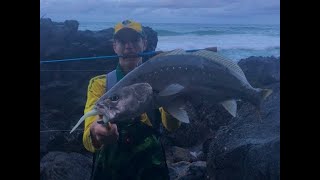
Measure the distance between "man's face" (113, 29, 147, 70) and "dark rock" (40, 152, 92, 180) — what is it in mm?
595

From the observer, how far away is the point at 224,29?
116 inches

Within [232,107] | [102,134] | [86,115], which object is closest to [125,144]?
[102,134]

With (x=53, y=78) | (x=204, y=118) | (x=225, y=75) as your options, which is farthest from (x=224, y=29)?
(x=53, y=78)

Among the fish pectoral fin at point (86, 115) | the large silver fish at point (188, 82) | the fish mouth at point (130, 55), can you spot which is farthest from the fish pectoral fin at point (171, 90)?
the fish pectoral fin at point (86, 115)

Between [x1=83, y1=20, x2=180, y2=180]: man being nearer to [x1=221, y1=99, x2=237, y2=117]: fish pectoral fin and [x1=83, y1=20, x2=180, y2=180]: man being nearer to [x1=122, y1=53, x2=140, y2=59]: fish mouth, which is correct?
[x1=122, y1=53, x2=140, y2=59]: fish mouth

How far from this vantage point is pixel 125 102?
2.72 metres

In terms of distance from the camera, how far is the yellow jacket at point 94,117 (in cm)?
276

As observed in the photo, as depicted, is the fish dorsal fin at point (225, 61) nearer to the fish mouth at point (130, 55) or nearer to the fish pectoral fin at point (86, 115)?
the fish mouth at point (130, 55)

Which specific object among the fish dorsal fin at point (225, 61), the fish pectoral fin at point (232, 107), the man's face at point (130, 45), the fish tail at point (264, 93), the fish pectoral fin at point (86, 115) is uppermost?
the man's face at point (130, 45)

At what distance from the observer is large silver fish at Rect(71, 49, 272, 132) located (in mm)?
2748

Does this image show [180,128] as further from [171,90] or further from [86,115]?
[86,115]

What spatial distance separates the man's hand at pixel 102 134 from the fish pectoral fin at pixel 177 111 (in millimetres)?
315

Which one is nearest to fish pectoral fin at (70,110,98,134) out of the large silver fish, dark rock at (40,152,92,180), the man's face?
the large silver fish
